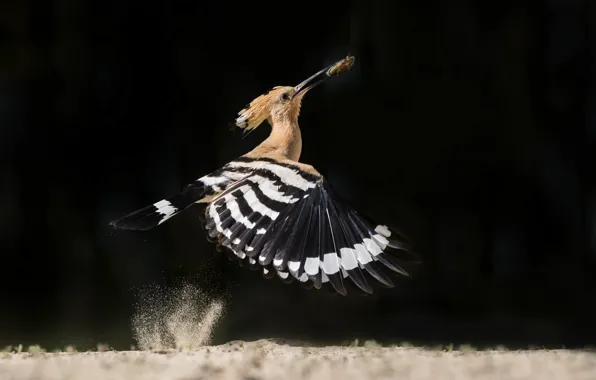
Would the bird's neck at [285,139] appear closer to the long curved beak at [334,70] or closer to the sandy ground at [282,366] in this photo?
the long curved beak at [334,70]

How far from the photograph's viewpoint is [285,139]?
3701mm

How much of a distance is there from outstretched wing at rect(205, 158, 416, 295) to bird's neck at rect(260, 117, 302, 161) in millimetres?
416

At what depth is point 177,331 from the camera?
12.7ft

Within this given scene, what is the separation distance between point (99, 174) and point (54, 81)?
53 centimetres

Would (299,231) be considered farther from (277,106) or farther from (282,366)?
(277,106)

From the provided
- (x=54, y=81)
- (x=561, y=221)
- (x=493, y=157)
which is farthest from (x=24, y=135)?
(x=561, y=221)

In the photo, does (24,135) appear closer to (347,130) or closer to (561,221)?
(347,130)

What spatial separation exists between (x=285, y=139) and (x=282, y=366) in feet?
3.43

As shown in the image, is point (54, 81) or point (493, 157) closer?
point (54, 81)

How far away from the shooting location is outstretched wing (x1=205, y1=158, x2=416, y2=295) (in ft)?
9.86

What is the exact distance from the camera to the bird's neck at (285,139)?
3.67 meters

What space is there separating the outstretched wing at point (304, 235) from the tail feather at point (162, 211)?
226 millimetres

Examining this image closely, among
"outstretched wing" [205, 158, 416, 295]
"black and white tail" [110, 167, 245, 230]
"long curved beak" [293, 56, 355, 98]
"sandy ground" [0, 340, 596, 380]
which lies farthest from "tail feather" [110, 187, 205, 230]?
"long curved beak" [293, 56, 355, 98]

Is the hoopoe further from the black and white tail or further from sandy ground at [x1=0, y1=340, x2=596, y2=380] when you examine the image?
sandy ground at [x1=0, y1=340, x2=596, y2=380]
